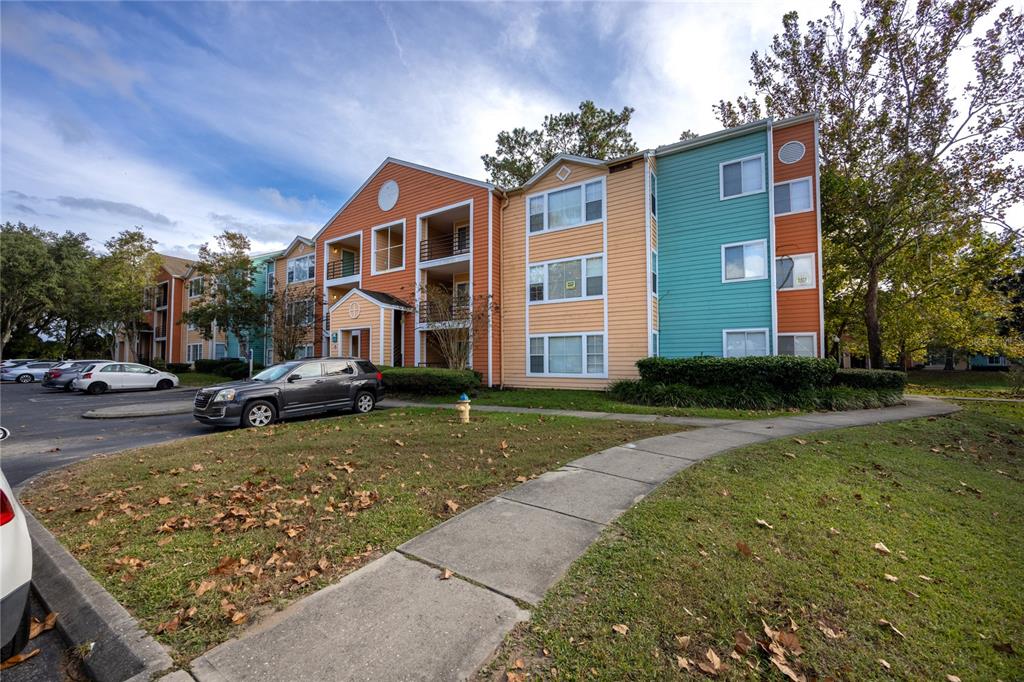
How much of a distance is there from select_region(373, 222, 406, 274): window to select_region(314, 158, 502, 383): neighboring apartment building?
0.05m

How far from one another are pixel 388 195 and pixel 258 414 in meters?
14.7

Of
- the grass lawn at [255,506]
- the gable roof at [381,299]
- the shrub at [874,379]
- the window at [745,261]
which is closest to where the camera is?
the grass lawn at [255,506]

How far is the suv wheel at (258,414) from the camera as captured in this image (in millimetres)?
9742

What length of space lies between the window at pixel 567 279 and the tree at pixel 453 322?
241 centimetres

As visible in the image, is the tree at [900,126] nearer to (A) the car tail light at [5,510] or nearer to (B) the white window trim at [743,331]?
(B) the white window trim at [743,331]

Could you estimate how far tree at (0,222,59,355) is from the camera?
31297 mm

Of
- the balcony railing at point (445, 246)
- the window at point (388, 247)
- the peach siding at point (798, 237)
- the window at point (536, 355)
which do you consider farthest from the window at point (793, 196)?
the window at point (388, 247)

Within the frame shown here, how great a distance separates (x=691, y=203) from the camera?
15844 mm

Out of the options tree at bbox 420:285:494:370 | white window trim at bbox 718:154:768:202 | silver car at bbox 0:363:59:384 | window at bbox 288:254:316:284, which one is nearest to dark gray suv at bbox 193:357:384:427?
tree at bbox 420:285:494:370

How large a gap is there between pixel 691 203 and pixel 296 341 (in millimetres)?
20708

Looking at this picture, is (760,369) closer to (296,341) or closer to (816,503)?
(816,503)

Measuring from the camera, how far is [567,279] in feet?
56.4

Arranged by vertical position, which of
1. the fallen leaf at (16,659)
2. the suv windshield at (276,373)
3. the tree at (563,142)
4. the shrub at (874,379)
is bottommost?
the fallen leaf at (16,659)

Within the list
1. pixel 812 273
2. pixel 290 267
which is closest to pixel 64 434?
pixel 290 267
